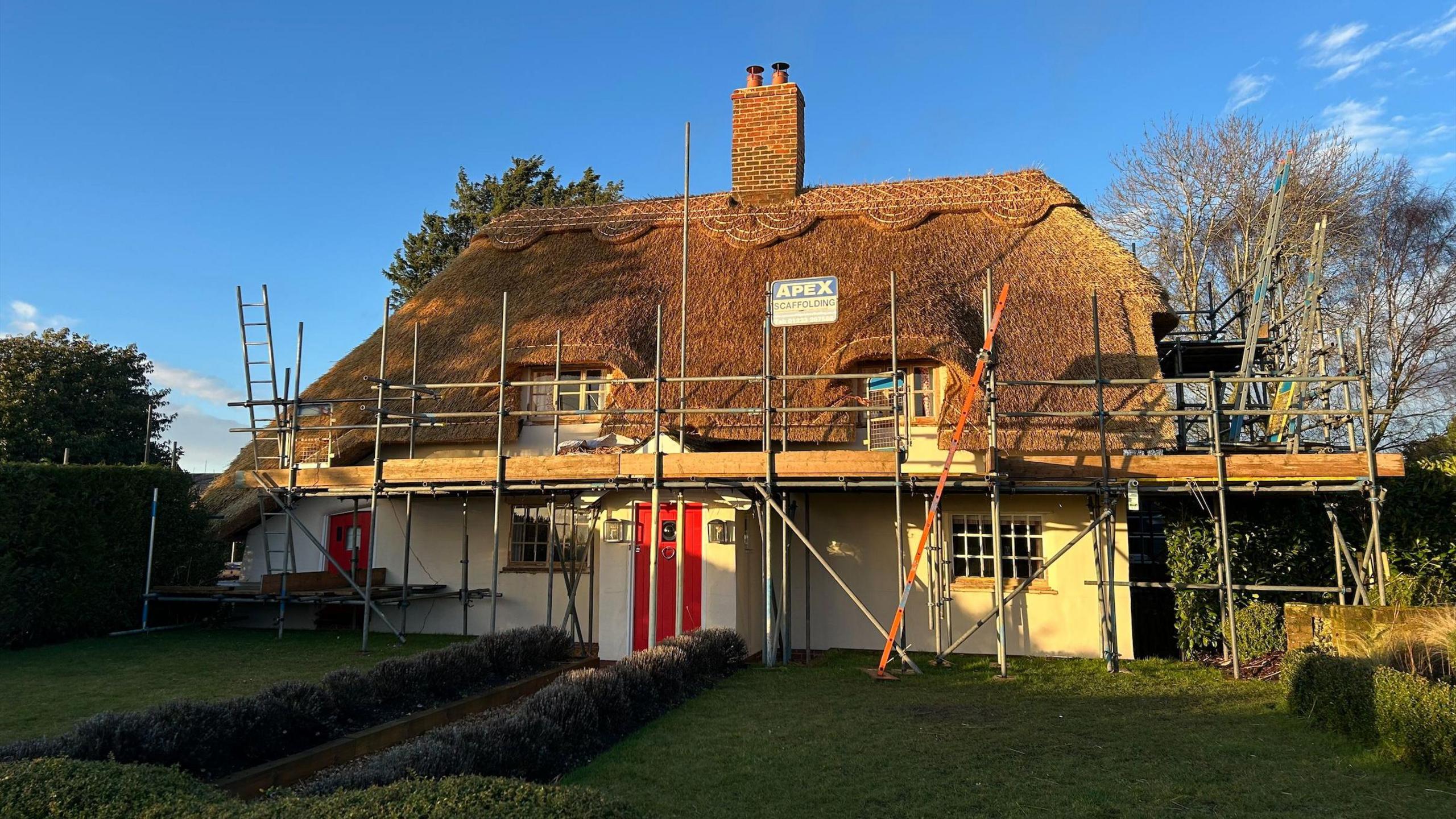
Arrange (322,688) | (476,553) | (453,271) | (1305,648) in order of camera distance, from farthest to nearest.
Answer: (453,271) < (476,553) < (1305,648) < (322,688)

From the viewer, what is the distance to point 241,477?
13.1m

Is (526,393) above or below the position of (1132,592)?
above

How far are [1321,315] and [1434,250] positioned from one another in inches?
530

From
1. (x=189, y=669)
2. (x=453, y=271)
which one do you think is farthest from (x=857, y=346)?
(x=189, y=669)

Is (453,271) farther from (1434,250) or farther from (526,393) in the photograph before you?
(1434,250)

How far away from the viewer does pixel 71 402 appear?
23.9 metres

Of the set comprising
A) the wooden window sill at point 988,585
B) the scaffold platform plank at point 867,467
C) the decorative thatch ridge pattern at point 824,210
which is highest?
the decorative thatch ridge pattern at point 824,210

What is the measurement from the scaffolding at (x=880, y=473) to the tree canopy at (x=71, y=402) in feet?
43.0

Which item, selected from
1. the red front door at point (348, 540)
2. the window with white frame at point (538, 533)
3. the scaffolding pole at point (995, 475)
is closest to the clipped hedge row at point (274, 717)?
the window with white frame at point (538, 533)

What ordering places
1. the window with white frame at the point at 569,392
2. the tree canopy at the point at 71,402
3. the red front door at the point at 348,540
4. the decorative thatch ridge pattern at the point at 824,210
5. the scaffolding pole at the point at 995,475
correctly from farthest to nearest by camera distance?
the tree canopy at the point at 71,402, the decorative thatch ridge pattern at the point at 824,210, the red front door at the point at 348,540, the window with white frame at the point at 569,392, the scaffolding pole at the point at 995,475

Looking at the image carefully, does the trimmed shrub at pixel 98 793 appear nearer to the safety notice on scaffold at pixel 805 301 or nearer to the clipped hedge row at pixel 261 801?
the clipped hedge row at pixel 261 801

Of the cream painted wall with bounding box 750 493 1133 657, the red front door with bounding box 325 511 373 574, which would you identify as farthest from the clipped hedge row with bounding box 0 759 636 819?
the red front door with bounding box 325 511 373 574

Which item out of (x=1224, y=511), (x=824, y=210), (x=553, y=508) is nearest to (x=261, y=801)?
(x=553, y=508)

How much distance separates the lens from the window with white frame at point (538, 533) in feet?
41.5
